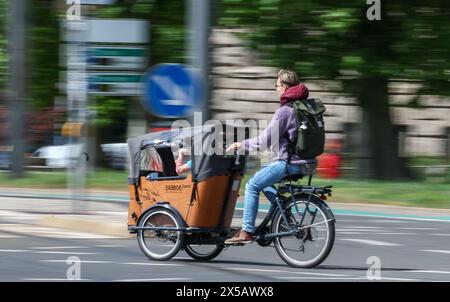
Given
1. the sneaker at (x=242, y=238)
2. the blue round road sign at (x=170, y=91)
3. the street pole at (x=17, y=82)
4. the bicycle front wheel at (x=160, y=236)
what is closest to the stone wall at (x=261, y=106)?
the street pole at (x=17, y=82)

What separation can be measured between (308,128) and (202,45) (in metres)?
3.48

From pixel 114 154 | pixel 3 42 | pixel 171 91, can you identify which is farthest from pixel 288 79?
pixel 114 154

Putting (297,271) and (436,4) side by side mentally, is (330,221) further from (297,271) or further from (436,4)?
(436,4)

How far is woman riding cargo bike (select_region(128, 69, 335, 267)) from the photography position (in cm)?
1030

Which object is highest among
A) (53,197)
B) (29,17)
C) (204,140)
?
(29,17)

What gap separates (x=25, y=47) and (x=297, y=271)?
17.8 m

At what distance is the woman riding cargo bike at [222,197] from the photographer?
10.3m

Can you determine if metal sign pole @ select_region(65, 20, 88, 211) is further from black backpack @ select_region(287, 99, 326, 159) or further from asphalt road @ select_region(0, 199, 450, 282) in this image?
black backpack @ select_region(287, 99, 326, 159)

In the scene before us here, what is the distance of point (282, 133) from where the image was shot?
1030cm

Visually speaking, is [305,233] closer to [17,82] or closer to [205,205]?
[205,205]

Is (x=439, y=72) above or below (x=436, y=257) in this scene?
above

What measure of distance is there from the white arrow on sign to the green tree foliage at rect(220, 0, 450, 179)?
33.5 ft
